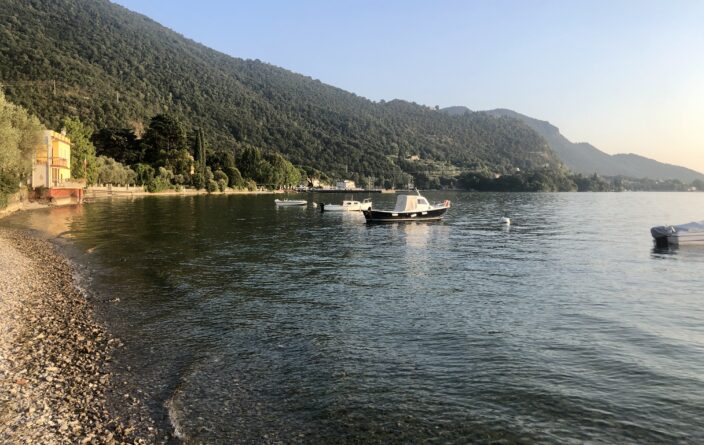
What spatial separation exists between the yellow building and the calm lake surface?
56.0m

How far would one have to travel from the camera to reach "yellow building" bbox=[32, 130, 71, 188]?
82875mm

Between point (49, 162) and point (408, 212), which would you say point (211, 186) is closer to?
point (49, 162)

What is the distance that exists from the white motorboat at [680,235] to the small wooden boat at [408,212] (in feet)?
92.9

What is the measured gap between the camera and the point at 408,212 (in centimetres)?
6831

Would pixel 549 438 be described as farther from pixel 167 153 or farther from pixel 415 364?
pixel 167 153

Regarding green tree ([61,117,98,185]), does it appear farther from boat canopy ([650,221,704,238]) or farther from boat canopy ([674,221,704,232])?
boat canopy ([674,221,704,232])

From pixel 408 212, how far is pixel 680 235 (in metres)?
31.3

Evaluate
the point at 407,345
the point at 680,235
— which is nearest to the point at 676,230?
the point at 680,235

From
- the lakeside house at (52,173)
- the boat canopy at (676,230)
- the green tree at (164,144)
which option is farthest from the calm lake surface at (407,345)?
the green tree at (164,144)

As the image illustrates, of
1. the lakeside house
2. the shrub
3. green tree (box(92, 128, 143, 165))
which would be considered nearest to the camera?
the lakeside house

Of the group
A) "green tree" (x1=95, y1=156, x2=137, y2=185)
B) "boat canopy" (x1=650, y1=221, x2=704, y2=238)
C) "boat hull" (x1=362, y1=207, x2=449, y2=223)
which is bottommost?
"boat hull" (x1=362, y1=207, x2=449, y2=223)

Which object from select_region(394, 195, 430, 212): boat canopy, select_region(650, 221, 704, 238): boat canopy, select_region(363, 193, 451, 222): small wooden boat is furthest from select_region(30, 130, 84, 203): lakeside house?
select_region(650, 221, 704, 238): boat canopy

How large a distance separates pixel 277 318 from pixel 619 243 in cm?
4218

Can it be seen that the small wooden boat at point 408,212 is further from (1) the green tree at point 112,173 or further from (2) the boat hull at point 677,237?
(1) the green tree at point 112,173
